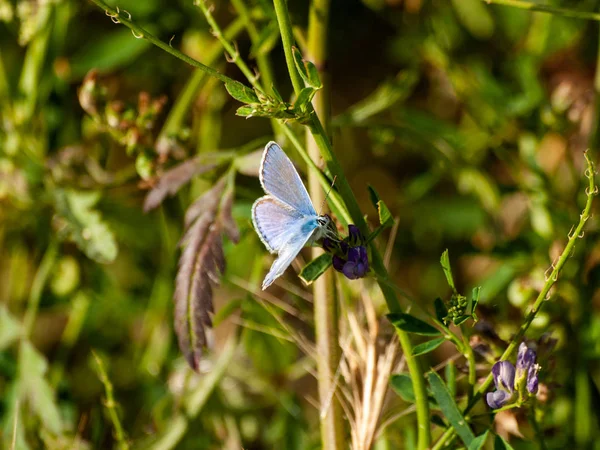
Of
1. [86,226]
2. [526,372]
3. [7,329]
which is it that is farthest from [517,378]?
[7,329]

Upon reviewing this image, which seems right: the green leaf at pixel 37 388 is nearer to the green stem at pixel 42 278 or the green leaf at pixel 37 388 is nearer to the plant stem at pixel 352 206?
the green stem at pixel 42 278

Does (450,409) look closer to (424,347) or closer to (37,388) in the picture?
(424,347)

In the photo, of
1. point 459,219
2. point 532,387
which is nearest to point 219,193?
point 532,387

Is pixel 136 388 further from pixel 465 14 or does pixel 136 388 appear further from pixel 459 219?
pixel 465 14

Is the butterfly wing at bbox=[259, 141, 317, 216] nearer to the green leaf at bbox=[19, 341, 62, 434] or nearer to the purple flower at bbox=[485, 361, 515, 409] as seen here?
the purple flower at bbox=[485, 361, 515, 409]

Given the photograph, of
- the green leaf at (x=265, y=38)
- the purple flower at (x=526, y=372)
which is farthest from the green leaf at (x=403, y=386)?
the green leaf at (x=265, y=38)
